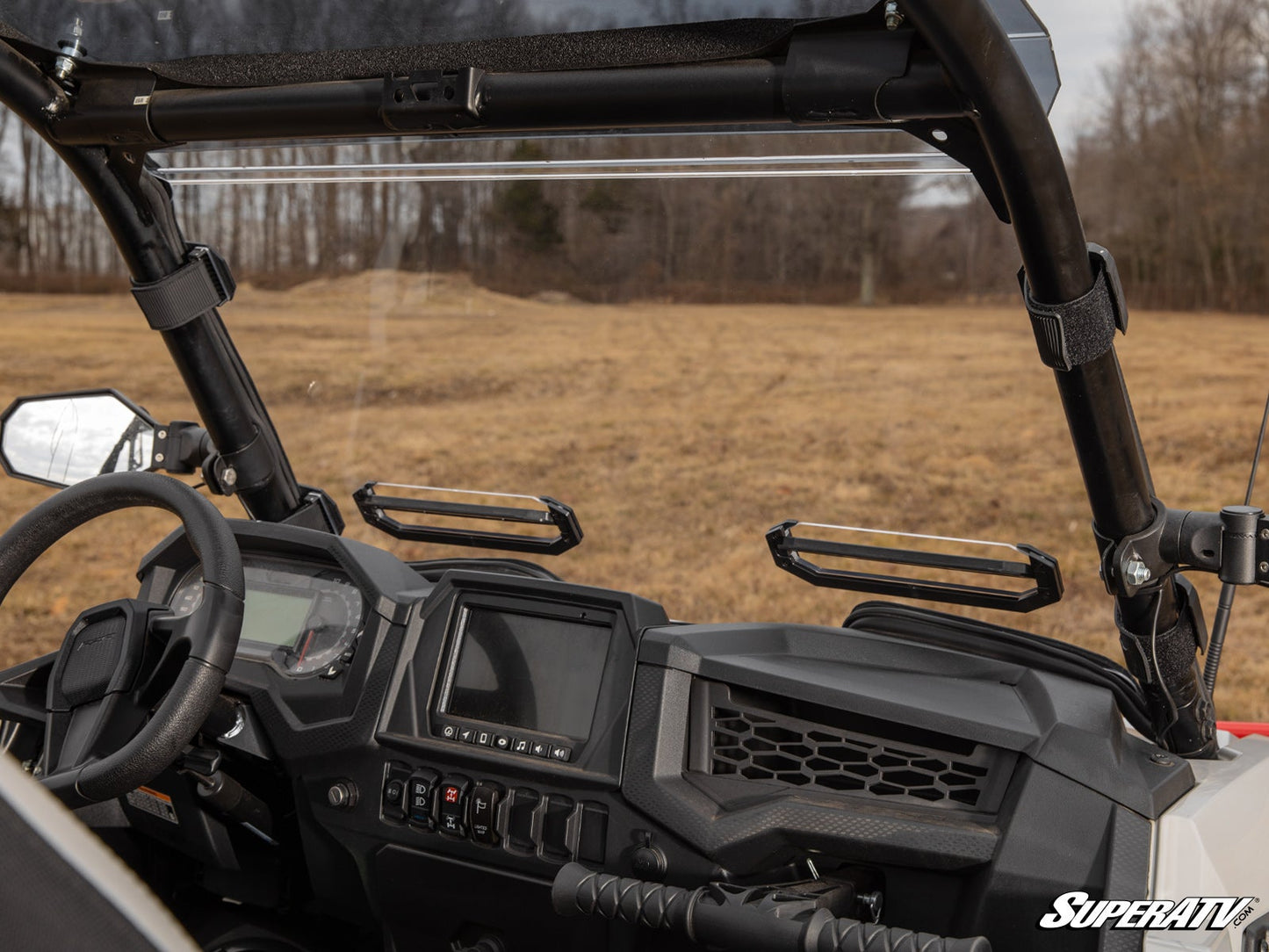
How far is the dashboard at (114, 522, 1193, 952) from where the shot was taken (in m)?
1.58

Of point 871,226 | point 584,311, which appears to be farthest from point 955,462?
point 871,226

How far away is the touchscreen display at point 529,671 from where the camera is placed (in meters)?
1.84

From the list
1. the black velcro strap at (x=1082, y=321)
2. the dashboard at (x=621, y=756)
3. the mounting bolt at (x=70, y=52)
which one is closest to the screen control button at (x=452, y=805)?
the dashboard at (x=621, y=756)

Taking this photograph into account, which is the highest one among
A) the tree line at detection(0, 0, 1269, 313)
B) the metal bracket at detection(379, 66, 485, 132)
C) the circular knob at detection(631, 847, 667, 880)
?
the metal bracket at detection(379, 66, 485, 132)

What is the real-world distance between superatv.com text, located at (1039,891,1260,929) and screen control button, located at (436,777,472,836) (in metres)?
0.88

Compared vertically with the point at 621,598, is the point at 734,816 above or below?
below

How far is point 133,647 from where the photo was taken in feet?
5.88

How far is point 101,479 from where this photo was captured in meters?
1.85

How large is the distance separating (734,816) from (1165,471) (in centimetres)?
357

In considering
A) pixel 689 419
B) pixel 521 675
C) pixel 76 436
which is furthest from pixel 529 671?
pixel 689 419

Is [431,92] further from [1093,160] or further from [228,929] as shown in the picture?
[228,929]

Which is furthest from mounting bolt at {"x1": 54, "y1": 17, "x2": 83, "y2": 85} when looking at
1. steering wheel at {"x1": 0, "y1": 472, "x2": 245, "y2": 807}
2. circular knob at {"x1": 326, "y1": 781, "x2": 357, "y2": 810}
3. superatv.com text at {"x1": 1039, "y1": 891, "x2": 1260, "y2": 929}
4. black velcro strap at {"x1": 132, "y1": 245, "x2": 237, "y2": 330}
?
superatv.com text at {"x1": 1039, "y1": 891, "x2": 1260, "y2": 929}

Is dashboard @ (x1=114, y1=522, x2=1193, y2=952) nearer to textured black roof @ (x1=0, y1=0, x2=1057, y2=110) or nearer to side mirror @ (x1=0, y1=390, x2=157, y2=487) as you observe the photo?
side mirror @ (x1=0, y1=390, x2=157, y2=487)

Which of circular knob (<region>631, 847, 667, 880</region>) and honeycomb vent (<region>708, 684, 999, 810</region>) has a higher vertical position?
honeycomb vent (<region>708, 684, 999, 810</region>)
